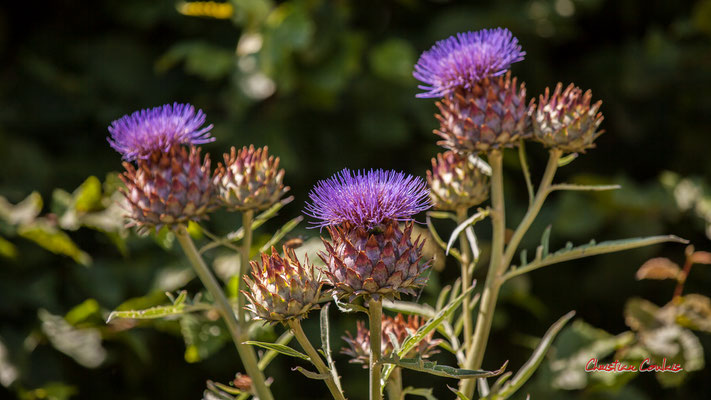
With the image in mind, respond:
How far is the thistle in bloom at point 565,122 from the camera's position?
2.97 ft

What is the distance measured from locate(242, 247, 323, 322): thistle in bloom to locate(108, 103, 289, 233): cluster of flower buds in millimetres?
191

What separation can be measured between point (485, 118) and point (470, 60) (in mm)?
→ 85

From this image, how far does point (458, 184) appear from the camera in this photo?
3.12ft

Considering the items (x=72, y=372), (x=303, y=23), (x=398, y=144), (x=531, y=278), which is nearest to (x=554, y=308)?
(x=531, y=278)

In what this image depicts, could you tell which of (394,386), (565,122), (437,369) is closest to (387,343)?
(394,386)

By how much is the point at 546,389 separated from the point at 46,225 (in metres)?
1.17

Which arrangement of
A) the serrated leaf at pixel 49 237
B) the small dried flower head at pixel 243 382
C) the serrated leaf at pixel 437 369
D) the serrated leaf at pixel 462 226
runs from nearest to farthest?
the serrated leaf at pixel 437 369
the serrated leaf at pixel 462 226
the small dried flower head at pixel 243 382
the serrated leaf at pixel 49 237

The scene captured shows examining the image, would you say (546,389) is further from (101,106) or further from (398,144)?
(101,106)

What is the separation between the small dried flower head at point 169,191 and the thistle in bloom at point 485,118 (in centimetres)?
33

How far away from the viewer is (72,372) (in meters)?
1.59

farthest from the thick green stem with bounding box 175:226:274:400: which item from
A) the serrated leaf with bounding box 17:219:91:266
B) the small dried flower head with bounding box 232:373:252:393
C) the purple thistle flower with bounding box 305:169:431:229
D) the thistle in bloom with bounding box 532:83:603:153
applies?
the serrated leaf with bounding box 17:219:91:266

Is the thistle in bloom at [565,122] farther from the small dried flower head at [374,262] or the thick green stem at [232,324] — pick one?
the thick green stem at [232,324]

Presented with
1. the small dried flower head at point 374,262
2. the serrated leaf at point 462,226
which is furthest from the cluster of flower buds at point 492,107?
the small dried flower head at point 374,262

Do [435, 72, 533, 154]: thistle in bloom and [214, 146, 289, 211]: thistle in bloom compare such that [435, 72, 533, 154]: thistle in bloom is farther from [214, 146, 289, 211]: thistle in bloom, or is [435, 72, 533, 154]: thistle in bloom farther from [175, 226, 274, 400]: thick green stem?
[175, 226, 274, 400]: thick green stem
